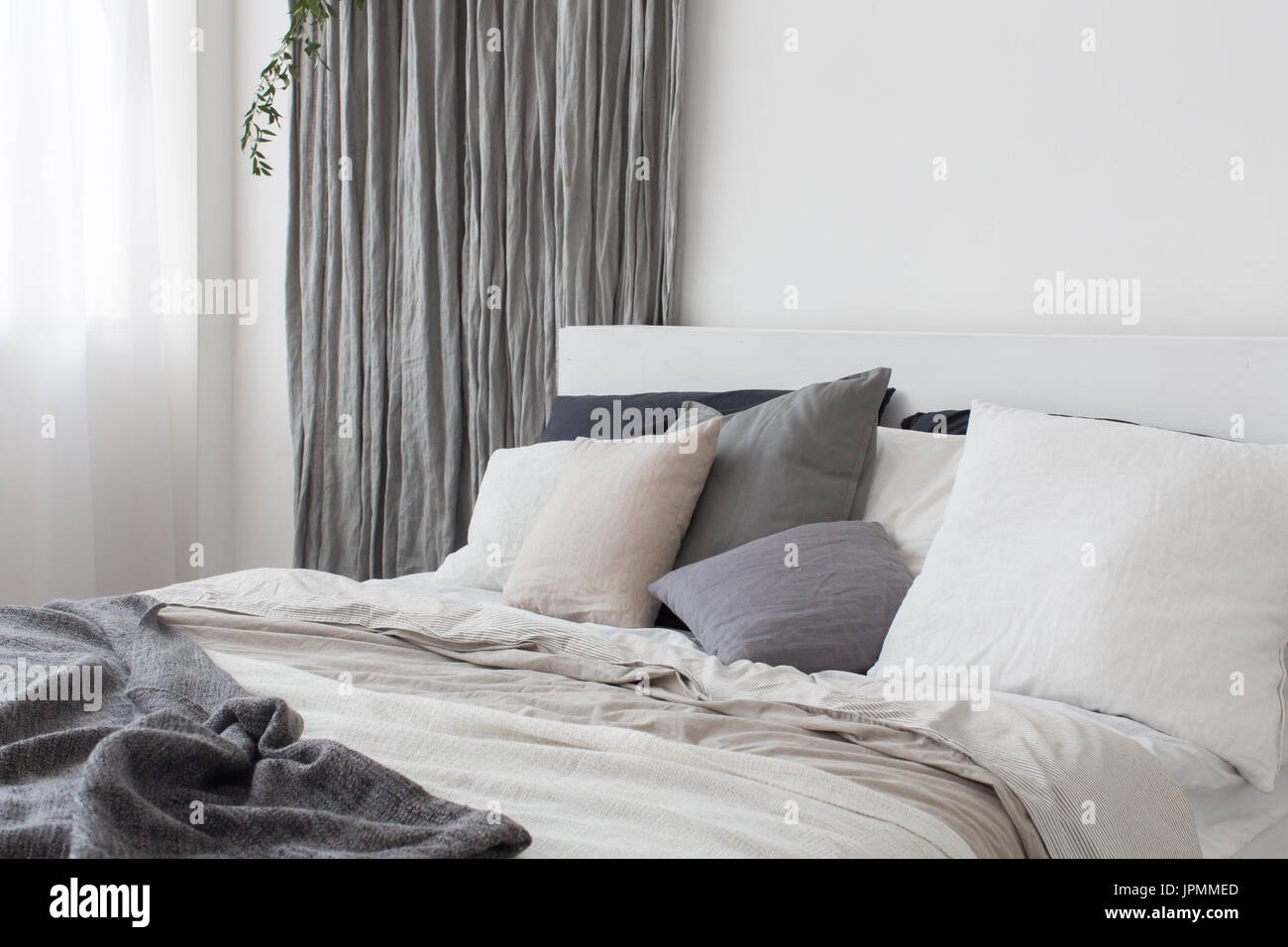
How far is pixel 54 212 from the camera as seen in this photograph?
9.95 ft

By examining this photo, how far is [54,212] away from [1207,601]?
289 cm

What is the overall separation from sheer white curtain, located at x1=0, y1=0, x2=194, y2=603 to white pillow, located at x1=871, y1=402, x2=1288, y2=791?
240 centimetres

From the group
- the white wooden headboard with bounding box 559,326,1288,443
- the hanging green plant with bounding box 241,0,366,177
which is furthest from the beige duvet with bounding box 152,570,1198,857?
the hanging green plant with bounding box 241,0,366,177

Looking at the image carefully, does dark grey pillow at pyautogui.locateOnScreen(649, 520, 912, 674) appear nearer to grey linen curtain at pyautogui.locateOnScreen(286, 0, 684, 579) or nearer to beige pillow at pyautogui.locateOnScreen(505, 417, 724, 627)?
beige pillow at pyautogui.locateOnScreen(505, 417, 724, 627)

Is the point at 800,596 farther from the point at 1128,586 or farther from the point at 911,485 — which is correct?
the point at 1128,586

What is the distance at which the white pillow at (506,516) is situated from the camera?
2.24 m

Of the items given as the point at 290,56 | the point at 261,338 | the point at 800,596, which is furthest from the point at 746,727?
the point at 261,338

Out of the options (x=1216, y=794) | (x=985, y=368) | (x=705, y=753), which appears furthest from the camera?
(x=985, y=368)

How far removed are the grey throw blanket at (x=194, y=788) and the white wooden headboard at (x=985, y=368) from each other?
1.36 meters

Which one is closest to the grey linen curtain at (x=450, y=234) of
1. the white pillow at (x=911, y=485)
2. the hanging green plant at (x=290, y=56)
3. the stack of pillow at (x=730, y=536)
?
the hanging green plant at (x=290, y=56)

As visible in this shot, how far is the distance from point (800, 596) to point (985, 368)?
0.65 meters

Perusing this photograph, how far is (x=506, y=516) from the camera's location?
2277 mm
